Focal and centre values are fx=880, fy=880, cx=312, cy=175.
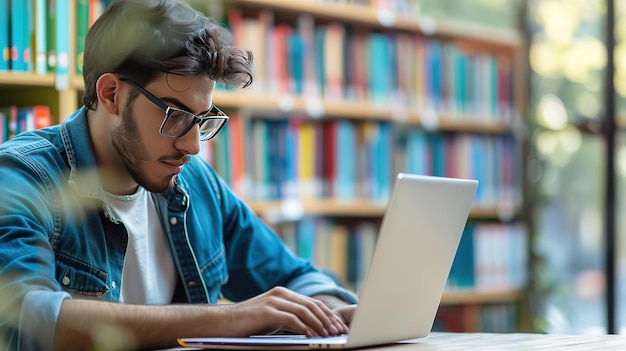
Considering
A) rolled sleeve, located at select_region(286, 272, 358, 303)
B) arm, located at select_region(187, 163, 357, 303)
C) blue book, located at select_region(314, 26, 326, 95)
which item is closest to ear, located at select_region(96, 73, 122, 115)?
arm, located at select_region(187, 163, 357, 303)

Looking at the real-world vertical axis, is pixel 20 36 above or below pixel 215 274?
above

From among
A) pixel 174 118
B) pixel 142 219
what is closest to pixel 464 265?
pixel 142 219

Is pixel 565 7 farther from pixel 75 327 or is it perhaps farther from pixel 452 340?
pixel 75 327

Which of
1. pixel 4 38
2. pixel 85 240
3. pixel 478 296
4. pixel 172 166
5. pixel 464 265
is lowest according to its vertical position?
pixel 478 296

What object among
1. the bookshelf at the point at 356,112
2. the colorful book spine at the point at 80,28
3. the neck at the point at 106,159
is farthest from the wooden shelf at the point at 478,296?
the neck at the point at 106,159

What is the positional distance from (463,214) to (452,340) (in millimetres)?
175

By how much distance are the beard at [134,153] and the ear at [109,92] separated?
0.09 ft

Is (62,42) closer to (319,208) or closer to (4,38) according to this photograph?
(4,38)

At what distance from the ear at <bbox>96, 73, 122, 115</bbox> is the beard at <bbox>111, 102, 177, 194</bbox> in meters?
0.03

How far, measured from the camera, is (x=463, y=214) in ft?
4.01

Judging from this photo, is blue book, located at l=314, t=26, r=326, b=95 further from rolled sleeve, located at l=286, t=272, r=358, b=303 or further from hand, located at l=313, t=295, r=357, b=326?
hand, located at l=313, t=295, r=357, b=326

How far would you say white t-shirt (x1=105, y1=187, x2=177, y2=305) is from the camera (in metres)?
1.54

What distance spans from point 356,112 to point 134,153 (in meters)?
1.84

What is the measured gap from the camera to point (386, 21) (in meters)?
3.36
